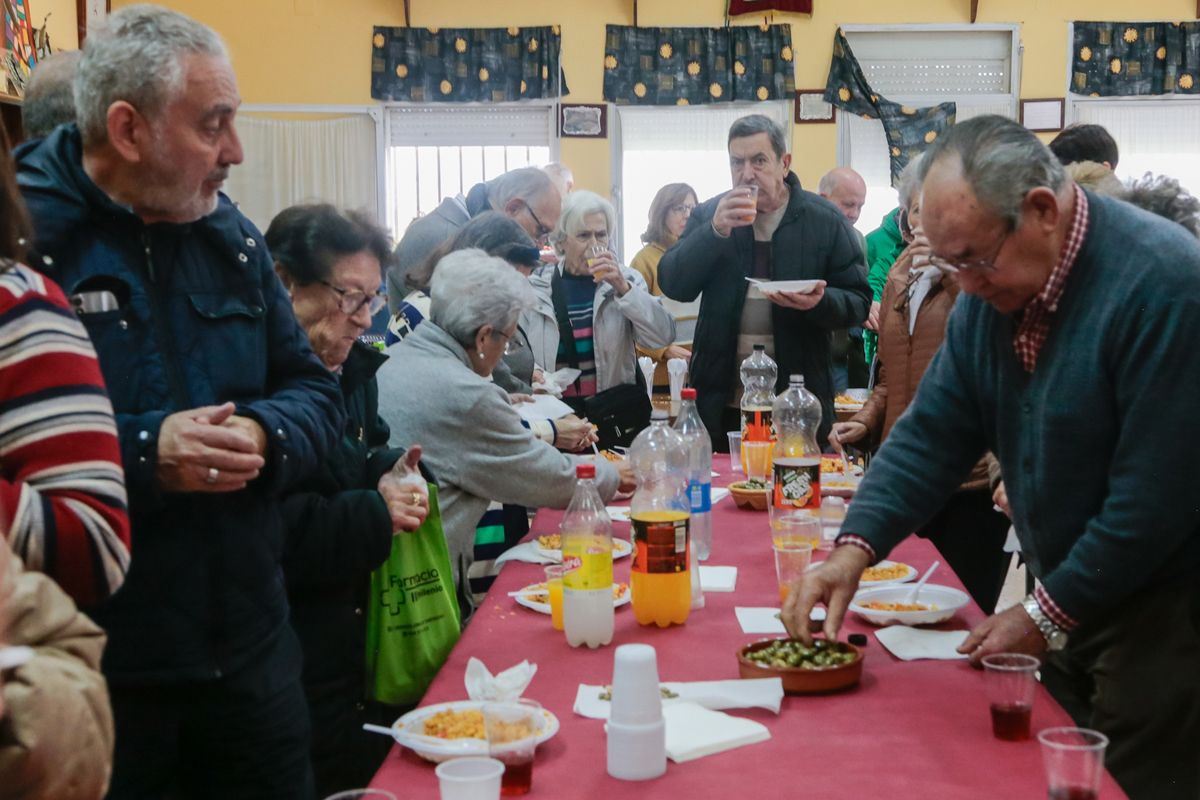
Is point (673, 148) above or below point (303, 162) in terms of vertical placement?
above

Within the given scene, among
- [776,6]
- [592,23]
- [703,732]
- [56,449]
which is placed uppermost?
[776,6]

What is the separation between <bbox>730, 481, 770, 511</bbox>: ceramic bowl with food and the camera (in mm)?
3273

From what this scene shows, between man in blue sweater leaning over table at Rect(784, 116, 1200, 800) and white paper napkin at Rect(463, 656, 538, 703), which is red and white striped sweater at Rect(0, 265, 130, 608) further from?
man in blue sweater leaning over table at Rect(784, 116, 1200, 800)

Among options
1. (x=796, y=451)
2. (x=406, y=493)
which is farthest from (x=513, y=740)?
(x=796, y=451)

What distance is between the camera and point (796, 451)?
3.59m

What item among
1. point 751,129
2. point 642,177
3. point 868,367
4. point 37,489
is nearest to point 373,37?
point 642,177

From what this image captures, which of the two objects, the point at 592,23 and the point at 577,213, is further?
the point at 592,23

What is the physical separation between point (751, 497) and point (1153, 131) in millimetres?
7061

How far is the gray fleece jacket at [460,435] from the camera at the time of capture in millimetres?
2824

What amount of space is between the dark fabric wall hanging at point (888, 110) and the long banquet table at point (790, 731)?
7107 mm

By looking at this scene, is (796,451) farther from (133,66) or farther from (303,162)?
(303,162)

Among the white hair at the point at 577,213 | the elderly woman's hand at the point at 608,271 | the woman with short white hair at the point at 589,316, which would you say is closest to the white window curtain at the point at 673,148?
the white hair at the point at 577,213

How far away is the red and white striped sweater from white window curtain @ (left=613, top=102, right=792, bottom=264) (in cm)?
774

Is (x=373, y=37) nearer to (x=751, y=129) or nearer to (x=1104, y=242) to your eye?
(x=751, y=129)
